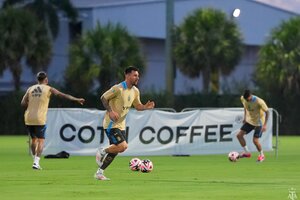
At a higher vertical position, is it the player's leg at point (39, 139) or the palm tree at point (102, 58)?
the player's leg at point (39, 139)

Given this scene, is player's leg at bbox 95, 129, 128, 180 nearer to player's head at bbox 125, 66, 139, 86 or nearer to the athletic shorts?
the athletic shorts

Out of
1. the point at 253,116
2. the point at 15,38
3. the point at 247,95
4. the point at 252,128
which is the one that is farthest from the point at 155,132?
the point at 15,38

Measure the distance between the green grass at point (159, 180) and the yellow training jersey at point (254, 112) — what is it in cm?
101

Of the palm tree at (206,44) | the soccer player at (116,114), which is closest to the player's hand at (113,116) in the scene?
the soccer player at (116,114)

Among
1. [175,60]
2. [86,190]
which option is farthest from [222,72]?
[86,190]

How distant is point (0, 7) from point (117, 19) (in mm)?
8628

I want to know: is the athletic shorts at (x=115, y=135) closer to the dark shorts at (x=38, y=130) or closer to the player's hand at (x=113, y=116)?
the player's hand at (x=113, y=116)

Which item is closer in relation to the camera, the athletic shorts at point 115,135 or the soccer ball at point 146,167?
the athletic shorts at point 115,135

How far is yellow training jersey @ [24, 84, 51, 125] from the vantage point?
2533 cm

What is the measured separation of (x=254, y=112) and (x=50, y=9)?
38.1 metres

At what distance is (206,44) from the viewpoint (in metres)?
61.9

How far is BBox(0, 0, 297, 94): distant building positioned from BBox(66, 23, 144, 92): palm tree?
21.3 ft

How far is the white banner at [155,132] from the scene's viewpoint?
32156 millimetres

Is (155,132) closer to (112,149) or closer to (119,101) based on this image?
(119,101)
